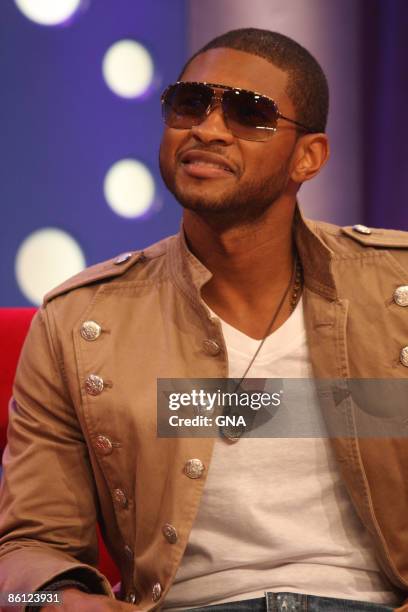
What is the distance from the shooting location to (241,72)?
5.35ft

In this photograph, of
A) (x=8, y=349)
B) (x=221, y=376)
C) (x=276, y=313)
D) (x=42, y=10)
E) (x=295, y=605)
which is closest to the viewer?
(x=295, y=605)

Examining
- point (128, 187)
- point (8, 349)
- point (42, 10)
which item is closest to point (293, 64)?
point (8, 349)

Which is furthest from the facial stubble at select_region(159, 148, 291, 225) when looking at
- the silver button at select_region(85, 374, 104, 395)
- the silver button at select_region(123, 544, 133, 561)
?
the silver button at select_region(123, 544, 133, 561)

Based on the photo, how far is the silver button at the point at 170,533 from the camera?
4.91ft

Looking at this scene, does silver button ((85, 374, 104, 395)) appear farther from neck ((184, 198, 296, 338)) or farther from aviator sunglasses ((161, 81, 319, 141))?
aviator sunglasses ((161, 81, 319, 141))

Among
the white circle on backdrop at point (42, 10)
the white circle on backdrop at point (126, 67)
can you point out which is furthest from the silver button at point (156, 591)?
the white circle on backdrop at point (42, 10)

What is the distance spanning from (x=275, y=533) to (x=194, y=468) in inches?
6.7

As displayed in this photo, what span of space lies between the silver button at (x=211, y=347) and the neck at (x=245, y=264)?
0.09 metres

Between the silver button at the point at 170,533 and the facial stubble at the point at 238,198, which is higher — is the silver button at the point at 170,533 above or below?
below

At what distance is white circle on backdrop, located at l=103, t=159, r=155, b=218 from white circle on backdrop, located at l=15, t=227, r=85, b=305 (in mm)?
177

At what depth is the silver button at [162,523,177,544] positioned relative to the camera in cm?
150

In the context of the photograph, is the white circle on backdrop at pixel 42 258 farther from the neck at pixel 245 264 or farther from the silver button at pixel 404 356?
the silver button at pixel 404 356

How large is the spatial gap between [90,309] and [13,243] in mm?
1120

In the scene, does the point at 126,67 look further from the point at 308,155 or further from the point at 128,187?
the point at 308,155
